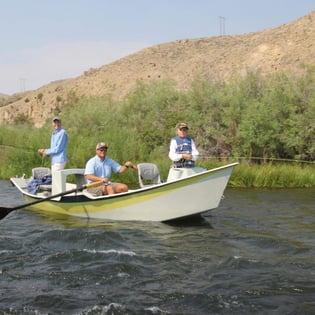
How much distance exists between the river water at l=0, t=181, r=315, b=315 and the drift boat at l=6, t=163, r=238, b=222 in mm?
243

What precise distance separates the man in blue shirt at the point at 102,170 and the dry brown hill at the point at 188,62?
126 feet

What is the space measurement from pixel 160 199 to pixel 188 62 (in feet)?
179

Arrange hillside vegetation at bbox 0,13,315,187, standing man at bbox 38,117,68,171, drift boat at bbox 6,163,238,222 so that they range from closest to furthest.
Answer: drift boat at bbox 6,163,238,222
standing man at bbox 38,117,68,171
hillside vegetation at bbox 0,13,315,187

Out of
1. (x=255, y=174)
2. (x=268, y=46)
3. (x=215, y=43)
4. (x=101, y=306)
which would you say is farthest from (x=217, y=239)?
(x=215, y=43)

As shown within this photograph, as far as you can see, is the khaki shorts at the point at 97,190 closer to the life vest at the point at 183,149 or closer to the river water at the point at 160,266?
the river water at the point at 160,266

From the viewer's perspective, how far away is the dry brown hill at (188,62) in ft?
178

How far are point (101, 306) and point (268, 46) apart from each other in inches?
2125

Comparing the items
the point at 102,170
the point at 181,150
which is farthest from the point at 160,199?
the point at 102,170

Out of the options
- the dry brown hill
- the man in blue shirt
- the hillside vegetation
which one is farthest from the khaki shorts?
the dry brown hill

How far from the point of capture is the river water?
596cm

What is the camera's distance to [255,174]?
1694cm

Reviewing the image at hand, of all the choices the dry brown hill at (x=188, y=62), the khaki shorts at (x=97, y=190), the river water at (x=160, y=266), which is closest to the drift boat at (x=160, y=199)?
the khaki shorts at (x=97, y=190)

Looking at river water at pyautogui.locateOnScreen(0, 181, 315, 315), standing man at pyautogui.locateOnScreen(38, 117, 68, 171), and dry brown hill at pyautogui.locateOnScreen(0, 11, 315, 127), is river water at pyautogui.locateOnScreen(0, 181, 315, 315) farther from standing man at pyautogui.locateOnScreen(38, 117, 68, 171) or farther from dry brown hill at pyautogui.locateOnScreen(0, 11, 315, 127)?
dry brown hill at pyautogui.locateOnScreen(0, 11, 315, 127)

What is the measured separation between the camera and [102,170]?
36.0 ft
